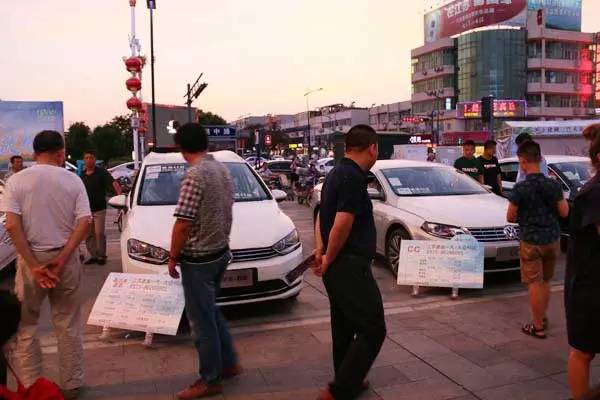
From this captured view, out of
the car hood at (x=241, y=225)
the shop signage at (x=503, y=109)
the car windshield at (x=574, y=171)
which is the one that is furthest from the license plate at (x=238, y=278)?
the shop signage at (x=503, y=109)

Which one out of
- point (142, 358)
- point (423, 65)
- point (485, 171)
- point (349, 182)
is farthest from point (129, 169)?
point (423, 65)

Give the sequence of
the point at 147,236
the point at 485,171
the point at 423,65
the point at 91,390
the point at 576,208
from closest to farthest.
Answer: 1. the point at 576,208
2. the point at 91,390
3. the point at 147,236
4. the point at 485,171
5. the point at 423,65

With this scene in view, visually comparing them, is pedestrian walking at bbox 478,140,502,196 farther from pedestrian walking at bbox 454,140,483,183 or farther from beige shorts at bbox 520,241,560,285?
beige shorts at bbox 520,241,560,285

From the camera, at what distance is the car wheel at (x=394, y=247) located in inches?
288

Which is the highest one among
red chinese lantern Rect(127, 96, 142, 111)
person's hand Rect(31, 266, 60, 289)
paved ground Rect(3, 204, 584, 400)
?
red chinese lantern Rect(127, 96, 142, 111)

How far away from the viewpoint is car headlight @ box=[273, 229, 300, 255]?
18.3 ft

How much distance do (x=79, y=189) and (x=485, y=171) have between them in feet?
22.9

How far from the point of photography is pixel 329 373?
4.36 metres

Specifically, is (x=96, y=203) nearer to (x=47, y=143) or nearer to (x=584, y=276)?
(x=47, y=143)

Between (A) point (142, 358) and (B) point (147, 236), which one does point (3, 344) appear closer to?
(A) point (142, 358)

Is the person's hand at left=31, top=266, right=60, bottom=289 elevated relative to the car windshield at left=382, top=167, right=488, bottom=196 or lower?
lower

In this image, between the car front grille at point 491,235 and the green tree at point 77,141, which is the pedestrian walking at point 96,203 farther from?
the green tree at point 77,141

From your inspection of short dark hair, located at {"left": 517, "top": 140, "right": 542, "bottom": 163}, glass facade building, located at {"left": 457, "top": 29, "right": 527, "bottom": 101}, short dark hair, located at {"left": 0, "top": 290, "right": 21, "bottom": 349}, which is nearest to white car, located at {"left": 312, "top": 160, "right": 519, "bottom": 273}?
short dark hair, located at {"left": 517, "top": 140, "right": 542, "bottom": 163}

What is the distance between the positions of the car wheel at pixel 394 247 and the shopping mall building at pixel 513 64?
7199cm
